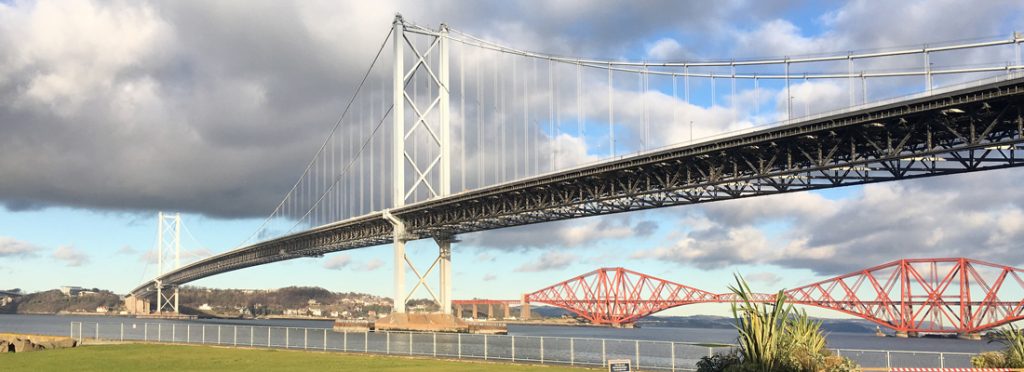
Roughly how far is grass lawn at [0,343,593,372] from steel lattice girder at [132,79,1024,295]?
866 inches

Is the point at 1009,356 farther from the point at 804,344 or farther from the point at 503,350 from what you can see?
the point at 503,350

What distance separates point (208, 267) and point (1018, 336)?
465 feet

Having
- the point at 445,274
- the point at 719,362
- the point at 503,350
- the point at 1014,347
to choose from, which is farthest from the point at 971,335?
the point at 719,362

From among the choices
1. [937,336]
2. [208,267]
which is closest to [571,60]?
[208,267]

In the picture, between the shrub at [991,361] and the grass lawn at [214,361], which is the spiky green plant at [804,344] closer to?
the shrub at [991,361]

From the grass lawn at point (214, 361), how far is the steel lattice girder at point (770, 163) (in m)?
22.0

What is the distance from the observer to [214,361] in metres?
36.1

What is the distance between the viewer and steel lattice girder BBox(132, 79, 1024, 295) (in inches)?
1665

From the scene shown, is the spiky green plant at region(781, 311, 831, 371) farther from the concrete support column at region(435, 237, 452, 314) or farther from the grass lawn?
the concrete support column at region(435, 237, 452, 314)

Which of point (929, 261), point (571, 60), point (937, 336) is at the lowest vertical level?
point (937, 336)

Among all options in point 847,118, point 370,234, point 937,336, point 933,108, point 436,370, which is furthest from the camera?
point 937,336

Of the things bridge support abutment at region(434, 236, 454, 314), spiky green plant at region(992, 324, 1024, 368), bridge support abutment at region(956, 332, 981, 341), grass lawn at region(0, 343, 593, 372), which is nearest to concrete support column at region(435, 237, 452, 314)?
bridge support abutment at region(434, 236, 454, 314)

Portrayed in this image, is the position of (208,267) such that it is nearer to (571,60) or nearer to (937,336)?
(571,60)

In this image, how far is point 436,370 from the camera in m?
31.2
